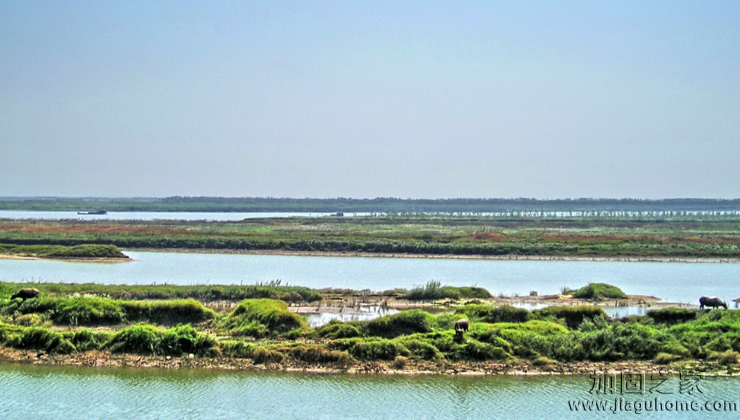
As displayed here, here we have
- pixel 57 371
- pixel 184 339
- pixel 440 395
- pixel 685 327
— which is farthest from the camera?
pixel 685 327

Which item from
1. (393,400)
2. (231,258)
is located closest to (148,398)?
(393,400)

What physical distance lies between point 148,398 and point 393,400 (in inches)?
193

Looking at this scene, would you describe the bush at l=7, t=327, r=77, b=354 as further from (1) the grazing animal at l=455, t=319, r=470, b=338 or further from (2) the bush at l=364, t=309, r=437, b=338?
(1) the grazing animal at l=455, t=319, r=470, b=338

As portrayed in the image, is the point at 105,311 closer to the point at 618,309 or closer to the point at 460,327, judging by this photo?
the point at 460,327

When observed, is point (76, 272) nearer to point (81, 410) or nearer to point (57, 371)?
point (57, 371)

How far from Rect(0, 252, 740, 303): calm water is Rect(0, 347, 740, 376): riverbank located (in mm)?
12098

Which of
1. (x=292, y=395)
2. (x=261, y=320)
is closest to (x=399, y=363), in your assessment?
(x=292, y=395)

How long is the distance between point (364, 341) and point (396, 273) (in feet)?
67.4

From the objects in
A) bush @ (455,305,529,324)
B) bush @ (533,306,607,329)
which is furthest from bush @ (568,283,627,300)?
bush @ (455,305,529,324)

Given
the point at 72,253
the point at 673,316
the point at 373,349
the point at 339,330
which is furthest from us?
the point at 72,253

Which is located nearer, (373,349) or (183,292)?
(373,349)

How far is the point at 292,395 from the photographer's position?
13766 millimetres

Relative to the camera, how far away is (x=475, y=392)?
1411cm

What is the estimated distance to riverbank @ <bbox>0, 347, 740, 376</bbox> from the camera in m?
15.4
